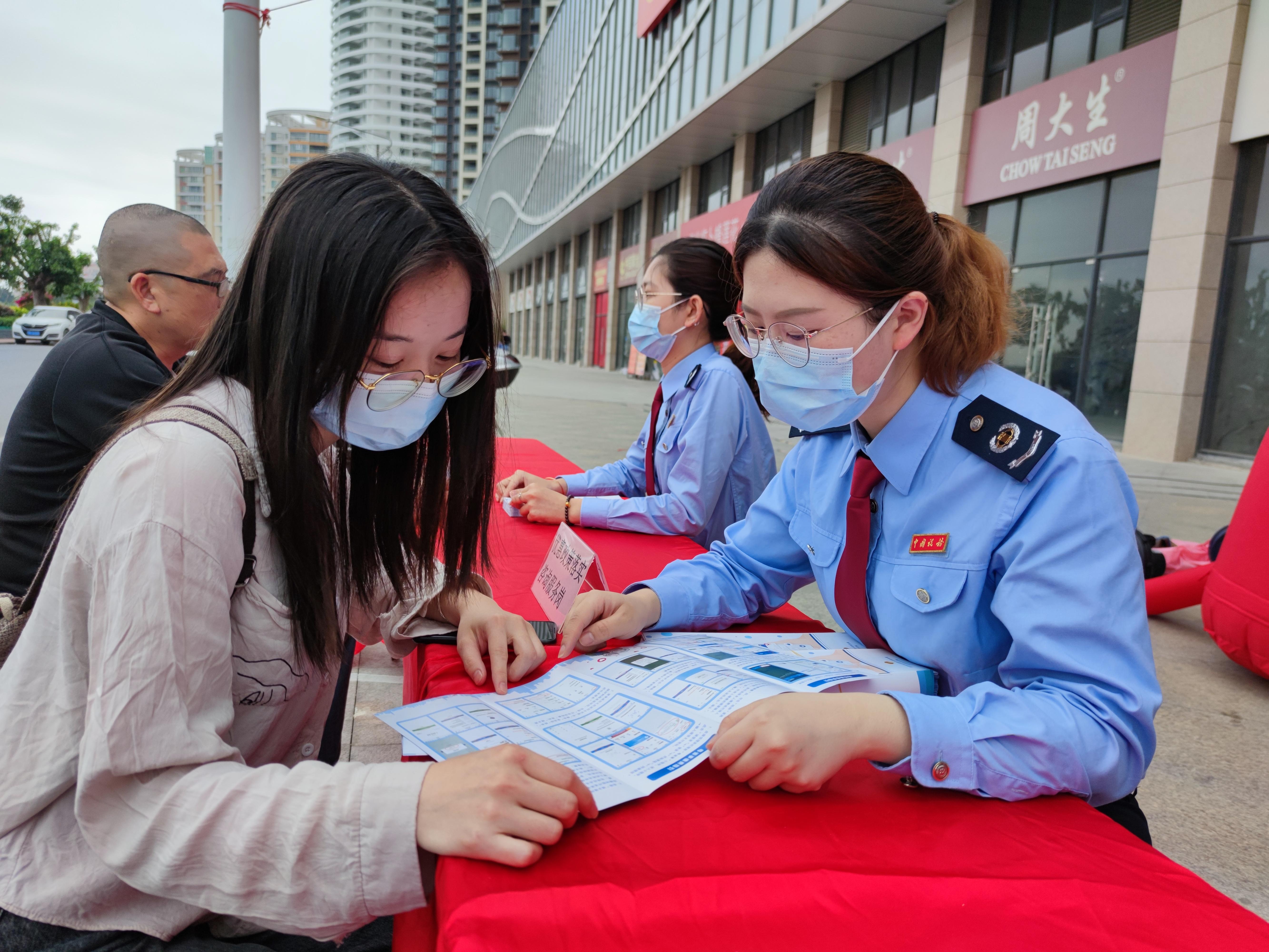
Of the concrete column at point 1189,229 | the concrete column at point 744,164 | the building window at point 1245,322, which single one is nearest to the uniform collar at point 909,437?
the building window at point 1245,322

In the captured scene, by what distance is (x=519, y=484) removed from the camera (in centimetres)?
259

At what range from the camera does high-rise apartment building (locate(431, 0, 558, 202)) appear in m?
68.1

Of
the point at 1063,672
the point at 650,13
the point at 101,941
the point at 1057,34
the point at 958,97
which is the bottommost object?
the point at 101,941

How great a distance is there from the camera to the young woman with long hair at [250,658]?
72cm

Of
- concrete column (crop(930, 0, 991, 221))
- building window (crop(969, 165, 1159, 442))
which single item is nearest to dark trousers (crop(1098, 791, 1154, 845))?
building window (crop(969, 165, 1159, 442))

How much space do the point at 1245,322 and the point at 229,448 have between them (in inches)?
363

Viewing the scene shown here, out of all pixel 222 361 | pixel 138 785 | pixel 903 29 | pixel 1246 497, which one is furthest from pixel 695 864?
pixel 903 29

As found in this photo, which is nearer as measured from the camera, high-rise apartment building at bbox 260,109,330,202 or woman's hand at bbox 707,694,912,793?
woman's hand at bbox 707,694,912,793

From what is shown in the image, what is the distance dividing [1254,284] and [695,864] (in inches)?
356

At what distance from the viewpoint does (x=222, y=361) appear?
0.98m

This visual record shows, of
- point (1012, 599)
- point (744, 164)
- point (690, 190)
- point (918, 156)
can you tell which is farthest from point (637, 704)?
point (690, 190)

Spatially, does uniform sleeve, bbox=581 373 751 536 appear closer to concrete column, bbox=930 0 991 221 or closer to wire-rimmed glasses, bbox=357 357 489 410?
wire-rimmed glasses, bbox=357 357 489 410

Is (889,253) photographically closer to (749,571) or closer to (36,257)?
(749,571)

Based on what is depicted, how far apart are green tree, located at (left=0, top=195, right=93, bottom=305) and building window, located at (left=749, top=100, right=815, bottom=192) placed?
42563mm
